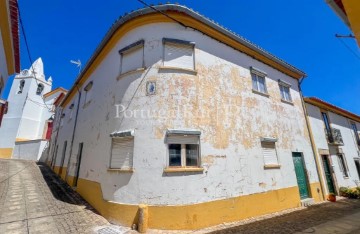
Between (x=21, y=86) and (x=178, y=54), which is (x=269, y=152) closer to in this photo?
(x=178, y=54)

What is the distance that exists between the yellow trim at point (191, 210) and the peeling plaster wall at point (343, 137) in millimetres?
7374

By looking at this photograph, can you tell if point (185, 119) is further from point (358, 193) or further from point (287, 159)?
point (358, 193)

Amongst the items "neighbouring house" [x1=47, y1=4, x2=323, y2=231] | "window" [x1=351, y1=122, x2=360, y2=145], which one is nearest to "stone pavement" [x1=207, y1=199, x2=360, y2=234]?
"neighbouring house" [x1=47, y1=4, x2=323, y2=231]

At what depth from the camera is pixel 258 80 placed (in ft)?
35.0

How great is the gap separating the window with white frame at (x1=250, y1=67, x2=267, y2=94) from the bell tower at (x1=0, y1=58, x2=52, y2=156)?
101ft

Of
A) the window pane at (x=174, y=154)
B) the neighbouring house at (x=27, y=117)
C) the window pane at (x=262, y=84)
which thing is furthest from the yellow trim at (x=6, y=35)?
the neighbouring house at (x=27, y=117)

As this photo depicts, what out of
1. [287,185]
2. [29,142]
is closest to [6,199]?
[287,185]

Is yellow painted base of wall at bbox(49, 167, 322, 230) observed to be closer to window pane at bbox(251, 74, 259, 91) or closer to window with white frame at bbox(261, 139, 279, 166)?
window with white frame at bbox(261, 139, 279, 166)

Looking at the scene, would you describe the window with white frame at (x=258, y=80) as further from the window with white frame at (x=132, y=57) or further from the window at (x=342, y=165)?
the window at (x=342, y=165)

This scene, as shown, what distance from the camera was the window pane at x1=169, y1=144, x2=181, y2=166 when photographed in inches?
260

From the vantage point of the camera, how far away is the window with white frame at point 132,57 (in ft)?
→ 26.0

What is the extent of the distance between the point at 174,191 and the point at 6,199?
761 centimetres

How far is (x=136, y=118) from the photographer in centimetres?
703

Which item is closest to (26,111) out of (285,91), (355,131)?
(285,91)
